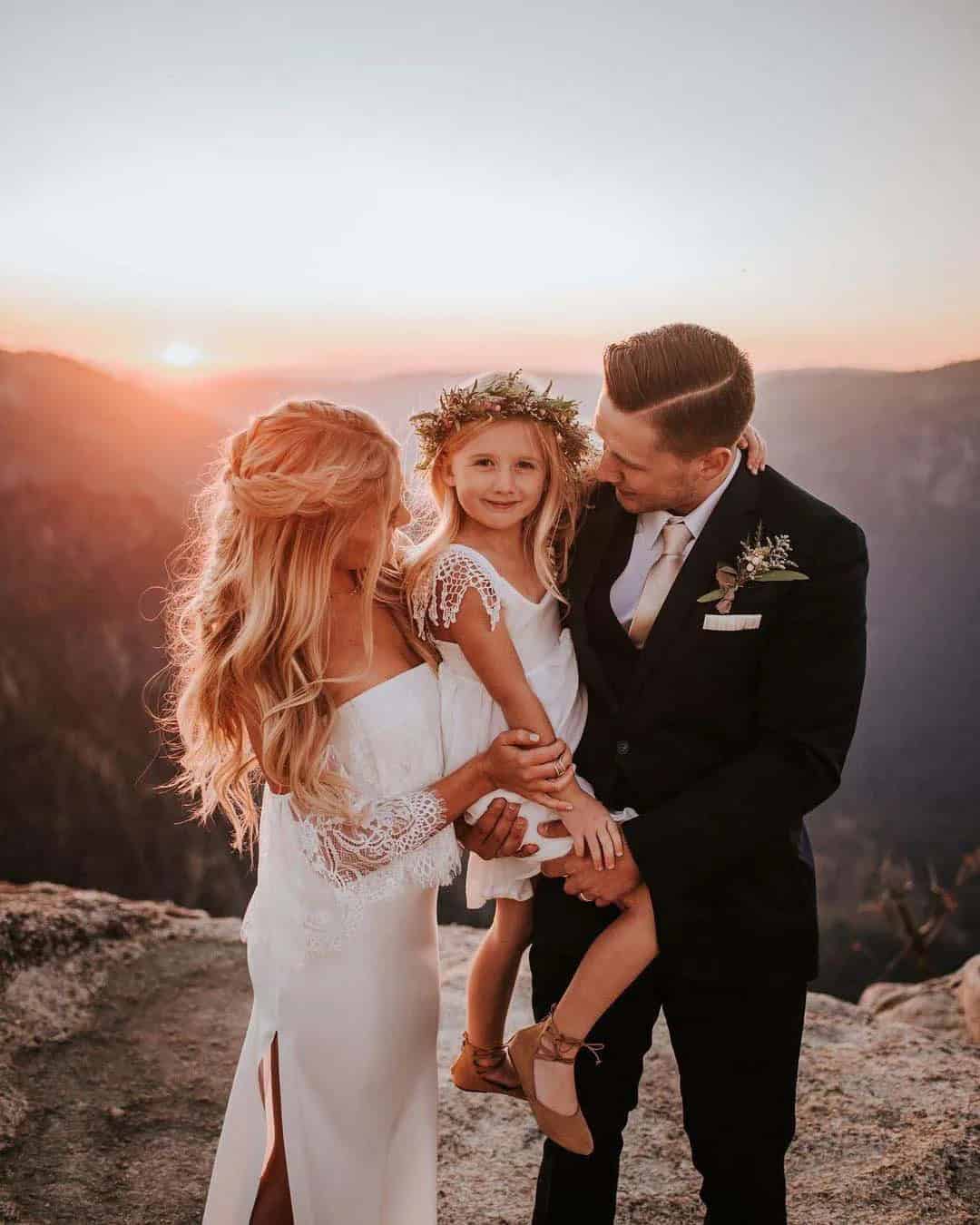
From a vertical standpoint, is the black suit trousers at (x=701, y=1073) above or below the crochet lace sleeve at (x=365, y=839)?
below

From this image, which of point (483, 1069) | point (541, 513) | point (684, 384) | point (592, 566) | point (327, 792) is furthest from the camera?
point (483, 1069)

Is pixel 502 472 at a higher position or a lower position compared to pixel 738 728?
higher

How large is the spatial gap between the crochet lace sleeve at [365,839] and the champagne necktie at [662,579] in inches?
26.0

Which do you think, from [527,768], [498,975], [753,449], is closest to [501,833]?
[527,768]

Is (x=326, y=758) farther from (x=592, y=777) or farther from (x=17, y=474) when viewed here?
(x=17, y=474)

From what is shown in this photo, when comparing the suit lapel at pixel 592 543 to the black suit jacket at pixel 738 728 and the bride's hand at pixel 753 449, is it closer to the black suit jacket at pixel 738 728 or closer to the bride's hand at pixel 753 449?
the black suit jacket at pixel 738 728

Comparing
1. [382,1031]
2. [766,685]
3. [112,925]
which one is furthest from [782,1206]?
[112,925]

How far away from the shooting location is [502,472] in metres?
2.35

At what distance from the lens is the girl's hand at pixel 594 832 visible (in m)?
2.12

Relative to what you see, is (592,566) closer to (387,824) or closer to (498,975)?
(387,824)

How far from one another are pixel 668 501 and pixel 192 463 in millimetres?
5081

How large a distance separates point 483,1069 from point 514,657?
3.89 ft

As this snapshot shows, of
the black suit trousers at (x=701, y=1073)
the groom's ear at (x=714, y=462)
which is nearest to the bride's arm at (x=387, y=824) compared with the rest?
the black suit trousers at (x=701, y=1073)

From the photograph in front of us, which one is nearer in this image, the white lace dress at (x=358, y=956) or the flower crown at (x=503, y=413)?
the white lace dress at (x=358, y=956)
